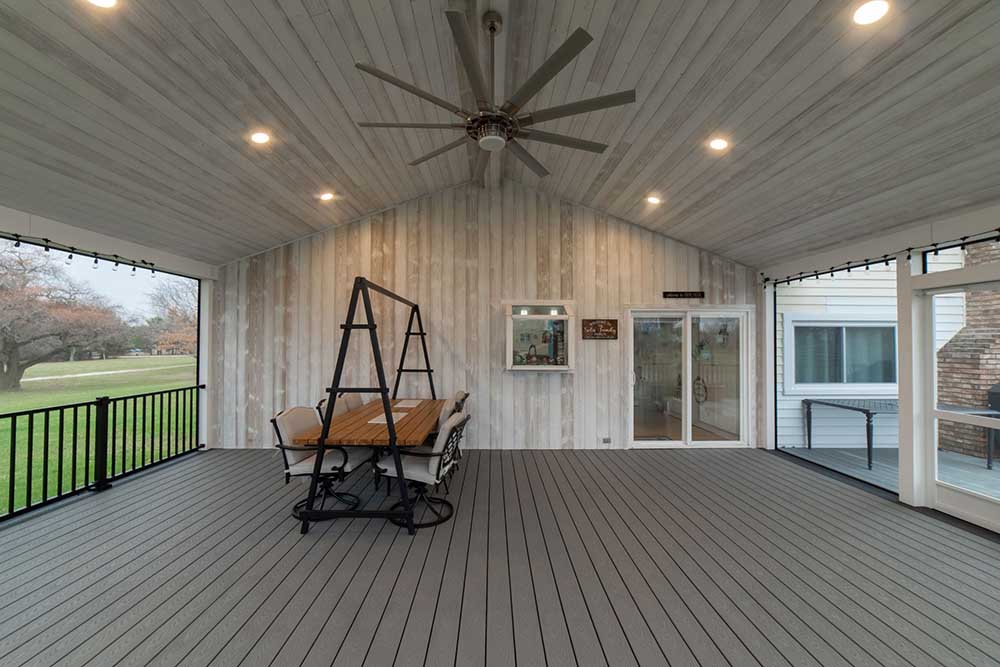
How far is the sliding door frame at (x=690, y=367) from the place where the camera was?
5.53 m

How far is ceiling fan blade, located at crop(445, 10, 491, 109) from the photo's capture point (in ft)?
5.29

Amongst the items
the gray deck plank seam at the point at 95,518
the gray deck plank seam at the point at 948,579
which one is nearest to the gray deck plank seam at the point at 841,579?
the gray deck plank seam at the point at 948,579

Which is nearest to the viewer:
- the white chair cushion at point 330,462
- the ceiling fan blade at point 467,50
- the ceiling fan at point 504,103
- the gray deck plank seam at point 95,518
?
the ceiling fan blade at point 467,50

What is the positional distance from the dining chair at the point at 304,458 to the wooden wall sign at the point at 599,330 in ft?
10.7

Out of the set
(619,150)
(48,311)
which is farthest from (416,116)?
(48,311)

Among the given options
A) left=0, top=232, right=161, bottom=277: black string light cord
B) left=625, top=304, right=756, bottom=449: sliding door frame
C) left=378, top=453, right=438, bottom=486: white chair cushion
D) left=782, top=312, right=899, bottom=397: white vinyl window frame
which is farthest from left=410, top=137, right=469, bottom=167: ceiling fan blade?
left=782, top=312, right=899, bottom=397: white vinyl window frame

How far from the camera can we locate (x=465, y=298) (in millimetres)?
5508

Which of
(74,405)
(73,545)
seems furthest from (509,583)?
(74,405)

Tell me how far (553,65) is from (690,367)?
4.79 meters

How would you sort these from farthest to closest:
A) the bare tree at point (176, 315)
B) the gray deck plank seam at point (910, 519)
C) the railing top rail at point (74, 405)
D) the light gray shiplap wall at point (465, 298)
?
the light gray shiplap wall at point (465, 298) → the bare tree at point (176, 315) → the railing top rail at point (74, 405) → the gray deck plank seam at point (910, 519)

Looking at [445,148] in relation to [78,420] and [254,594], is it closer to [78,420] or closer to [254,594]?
[254,594]

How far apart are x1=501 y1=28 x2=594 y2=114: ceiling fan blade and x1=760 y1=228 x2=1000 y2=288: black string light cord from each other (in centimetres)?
369

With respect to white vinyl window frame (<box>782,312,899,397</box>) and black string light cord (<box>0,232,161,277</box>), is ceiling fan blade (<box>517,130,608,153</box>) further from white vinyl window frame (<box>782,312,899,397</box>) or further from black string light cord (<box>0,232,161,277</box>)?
white vinyl window frame (<box>782,312,899,397</box>)

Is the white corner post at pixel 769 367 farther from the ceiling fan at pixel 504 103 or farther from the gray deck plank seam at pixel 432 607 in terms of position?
the gray deck plank seam at pixel 432 607
